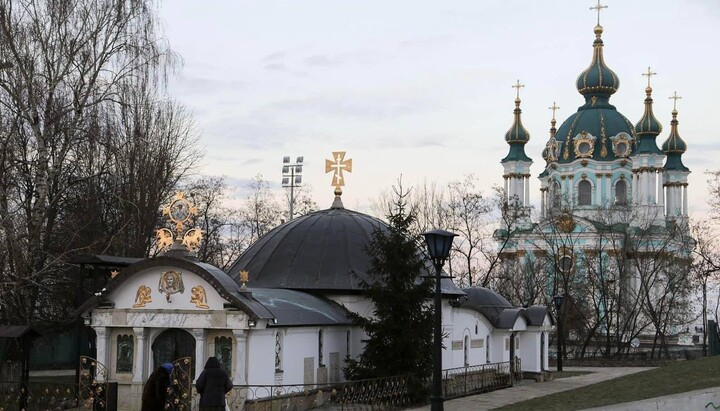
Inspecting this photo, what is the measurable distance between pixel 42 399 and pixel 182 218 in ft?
17.5

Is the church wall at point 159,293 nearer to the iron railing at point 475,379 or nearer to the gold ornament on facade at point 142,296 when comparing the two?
the gold ornament on facade at point 142,296

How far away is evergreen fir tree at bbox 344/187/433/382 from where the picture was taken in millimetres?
25016

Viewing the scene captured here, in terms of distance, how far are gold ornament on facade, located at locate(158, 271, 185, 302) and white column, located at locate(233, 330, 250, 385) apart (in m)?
1.82

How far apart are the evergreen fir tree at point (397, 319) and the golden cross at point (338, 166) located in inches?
183

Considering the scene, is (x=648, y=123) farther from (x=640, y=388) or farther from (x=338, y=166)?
(x=640, y=388)

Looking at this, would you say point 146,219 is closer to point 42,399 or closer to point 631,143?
point 42,399

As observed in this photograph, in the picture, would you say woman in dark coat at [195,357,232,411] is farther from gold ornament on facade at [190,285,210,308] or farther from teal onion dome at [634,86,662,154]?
teal onion dome at [634,86,662,154]

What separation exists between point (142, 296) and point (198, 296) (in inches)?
62.1

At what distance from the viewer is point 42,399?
915 inches

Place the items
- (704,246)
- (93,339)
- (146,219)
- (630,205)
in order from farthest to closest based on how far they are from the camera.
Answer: (630,205) < (704,246) < (146,219) < (93,339)

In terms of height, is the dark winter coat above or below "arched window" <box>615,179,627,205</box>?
below

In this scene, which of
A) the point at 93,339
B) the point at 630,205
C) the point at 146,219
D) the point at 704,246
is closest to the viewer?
the point at 93,339

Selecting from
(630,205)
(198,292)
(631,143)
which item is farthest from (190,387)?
(631,143)

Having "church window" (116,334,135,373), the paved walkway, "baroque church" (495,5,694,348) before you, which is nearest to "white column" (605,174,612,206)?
"baroque church" (495,5,694,348)
